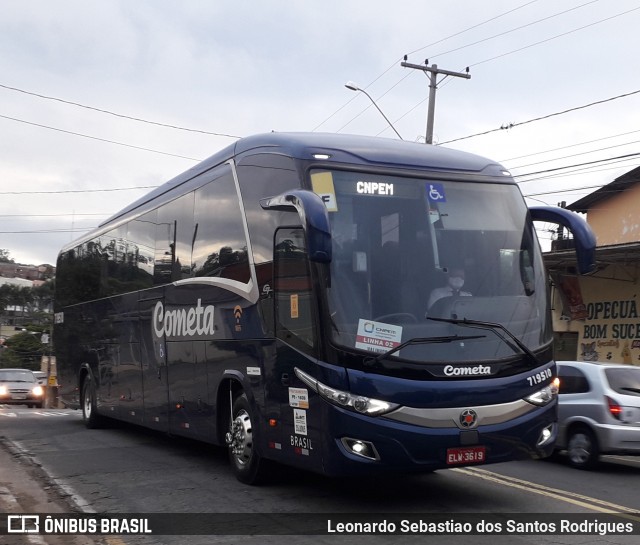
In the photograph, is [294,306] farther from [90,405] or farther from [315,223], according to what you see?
[90,405]

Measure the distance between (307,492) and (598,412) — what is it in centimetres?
494

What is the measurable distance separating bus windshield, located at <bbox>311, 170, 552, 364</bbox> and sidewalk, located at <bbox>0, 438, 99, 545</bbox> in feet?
9.70

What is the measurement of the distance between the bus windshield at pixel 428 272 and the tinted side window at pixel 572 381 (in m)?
4.37

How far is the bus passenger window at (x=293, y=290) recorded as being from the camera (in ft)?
25.1

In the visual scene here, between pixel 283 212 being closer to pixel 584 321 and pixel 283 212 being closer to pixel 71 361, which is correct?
pixel 71 361

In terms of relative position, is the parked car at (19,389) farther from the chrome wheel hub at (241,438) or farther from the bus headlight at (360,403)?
the bus headlight at (360,403)

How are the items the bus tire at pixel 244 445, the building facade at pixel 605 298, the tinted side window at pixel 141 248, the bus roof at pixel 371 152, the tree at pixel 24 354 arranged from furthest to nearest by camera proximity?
the tree at pixel 24 354, the building facade at pixel 605 298, the tinted side window at pixel 141 248, the bus tire at pixel 244 445, the bus roof at pixel 371 152

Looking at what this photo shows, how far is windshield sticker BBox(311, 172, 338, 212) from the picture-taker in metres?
7.72

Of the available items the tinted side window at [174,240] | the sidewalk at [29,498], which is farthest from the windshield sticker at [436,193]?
the sidewalk at [29,498]

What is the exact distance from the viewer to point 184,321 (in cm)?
1093

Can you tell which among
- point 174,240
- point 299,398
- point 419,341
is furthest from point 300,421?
point 174,240

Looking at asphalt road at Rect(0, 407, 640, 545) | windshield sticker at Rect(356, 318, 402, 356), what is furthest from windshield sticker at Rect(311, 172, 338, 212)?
asphalt road at Rect(0, 407, 640, 545)

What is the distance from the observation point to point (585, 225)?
843 centimetres

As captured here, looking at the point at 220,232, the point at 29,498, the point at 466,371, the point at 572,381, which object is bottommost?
the point at 29,498
